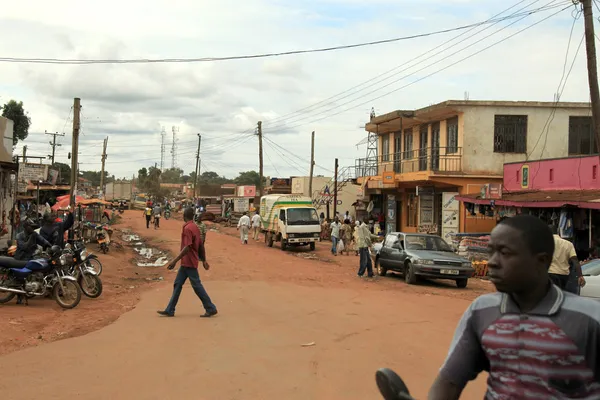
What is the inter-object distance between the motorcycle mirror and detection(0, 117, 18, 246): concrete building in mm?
20789

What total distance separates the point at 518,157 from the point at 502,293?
27.0 m

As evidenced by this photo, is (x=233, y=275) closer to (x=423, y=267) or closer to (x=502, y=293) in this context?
(x=423, y=267)

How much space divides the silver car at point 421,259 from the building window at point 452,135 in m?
10.7

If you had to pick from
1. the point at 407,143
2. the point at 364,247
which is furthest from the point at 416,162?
the point at 364,247

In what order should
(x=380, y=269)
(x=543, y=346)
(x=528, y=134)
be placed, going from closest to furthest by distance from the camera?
(x=543, y=346)
(x=380, y=269)
(x=528, y=134)

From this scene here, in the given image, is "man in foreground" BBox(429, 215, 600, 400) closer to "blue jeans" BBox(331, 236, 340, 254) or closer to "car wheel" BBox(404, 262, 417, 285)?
"car wheel" BBox(404, 262, 417, 285)

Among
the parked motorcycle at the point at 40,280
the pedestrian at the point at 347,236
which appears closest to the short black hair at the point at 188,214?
the parked motorcycle at the point at 40,280

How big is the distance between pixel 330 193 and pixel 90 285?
119 feet

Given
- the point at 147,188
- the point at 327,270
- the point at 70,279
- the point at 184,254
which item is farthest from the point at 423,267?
the point at 147,188

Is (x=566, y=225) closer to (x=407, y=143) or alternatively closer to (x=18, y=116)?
(x=407, y=143)

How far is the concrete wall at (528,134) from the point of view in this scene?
88.7ft

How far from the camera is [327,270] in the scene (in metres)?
20.4

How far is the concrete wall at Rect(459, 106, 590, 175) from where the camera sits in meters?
27.0

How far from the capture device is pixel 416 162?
31.7 m
